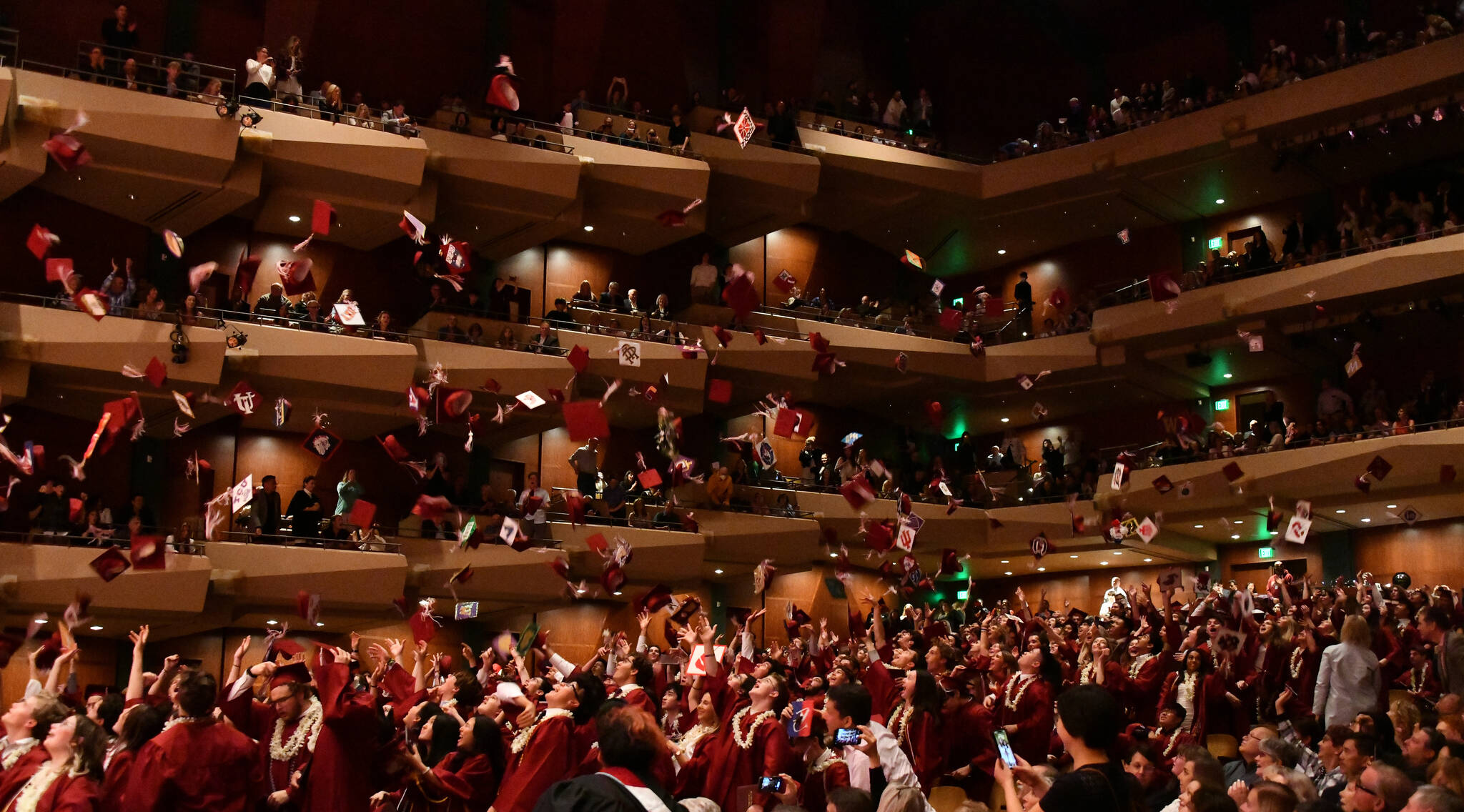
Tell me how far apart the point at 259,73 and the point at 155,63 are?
1.41 meters

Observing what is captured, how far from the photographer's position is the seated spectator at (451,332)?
810 inches

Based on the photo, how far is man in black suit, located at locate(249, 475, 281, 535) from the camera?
18.4 m

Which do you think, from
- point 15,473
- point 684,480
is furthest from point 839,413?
point 15,473

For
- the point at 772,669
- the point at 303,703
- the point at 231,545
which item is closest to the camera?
the point at 303,703

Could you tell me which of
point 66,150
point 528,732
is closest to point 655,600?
point 528,732

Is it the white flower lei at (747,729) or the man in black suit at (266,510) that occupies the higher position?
the man in black suit at (266,510)

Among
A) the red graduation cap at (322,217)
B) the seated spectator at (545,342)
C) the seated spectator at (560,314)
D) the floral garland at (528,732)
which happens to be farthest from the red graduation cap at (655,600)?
the seated spectator at (560,314)

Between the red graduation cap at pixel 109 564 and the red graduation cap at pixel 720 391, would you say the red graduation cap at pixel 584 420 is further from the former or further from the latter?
the red graduation cap at pixel 109 564

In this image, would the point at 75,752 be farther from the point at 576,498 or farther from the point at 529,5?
the point at 529,5

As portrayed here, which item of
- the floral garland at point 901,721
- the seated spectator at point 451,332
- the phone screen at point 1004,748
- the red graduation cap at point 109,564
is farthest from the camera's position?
the seated spectator at point 451,332

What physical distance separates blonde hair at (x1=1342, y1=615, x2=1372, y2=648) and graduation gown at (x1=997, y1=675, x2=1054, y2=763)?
2313 mm

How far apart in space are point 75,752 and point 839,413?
22.1 metres

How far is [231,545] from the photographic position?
17.9 meters

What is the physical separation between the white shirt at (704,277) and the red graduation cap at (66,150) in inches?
411
